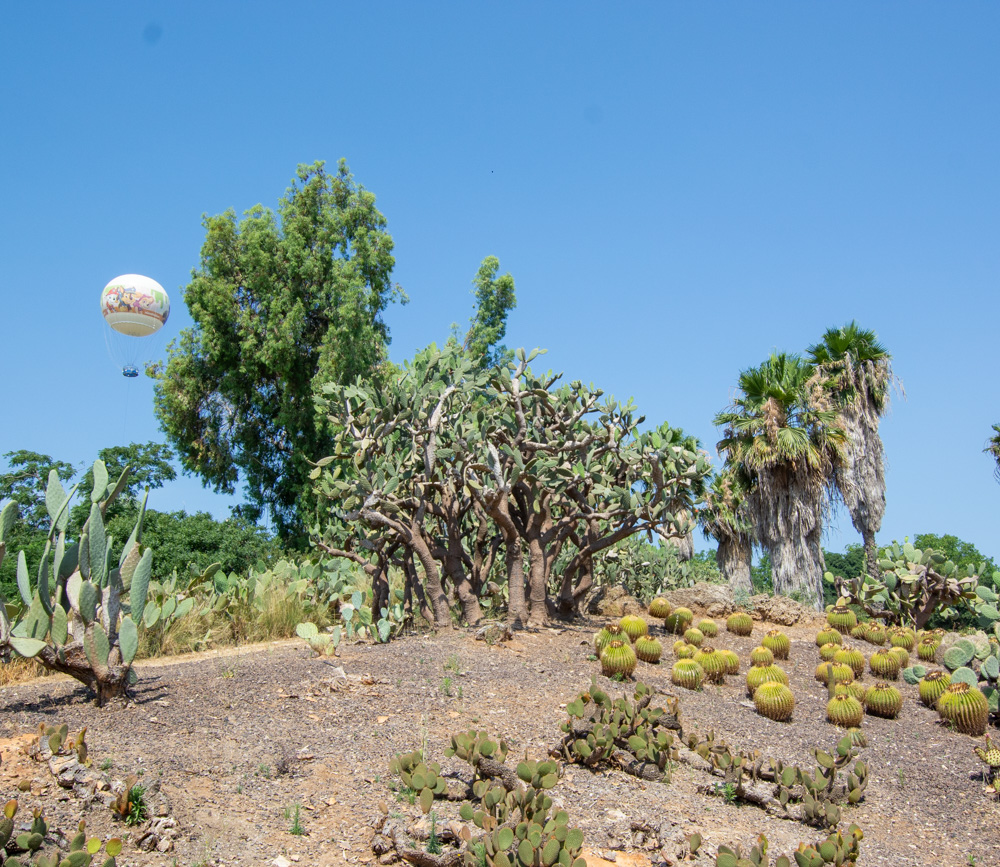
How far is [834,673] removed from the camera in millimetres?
8164

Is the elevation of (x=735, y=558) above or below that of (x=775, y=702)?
above

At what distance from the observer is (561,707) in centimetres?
623

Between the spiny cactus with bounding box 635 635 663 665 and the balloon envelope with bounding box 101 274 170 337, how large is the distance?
1345 centimetres

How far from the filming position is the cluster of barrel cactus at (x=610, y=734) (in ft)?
17.2

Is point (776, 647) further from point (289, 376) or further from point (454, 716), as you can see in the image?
point (289, 376)

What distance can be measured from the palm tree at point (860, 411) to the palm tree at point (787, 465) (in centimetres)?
42

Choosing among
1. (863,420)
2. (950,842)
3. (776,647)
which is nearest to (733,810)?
(950,842)

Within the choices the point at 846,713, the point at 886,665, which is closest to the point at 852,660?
the point at 886,665

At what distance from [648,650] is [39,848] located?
5995mm

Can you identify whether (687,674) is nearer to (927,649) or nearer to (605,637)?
(605,637)

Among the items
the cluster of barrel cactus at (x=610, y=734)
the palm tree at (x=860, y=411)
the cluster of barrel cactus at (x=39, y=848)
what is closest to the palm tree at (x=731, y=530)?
the palm tree at (x=860, y=411)

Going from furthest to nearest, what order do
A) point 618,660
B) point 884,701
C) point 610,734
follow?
1. point 884,701
2. point 618,660
3. point 610,734

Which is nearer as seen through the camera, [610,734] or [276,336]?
[610,734]

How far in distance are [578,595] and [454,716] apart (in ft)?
17.0
